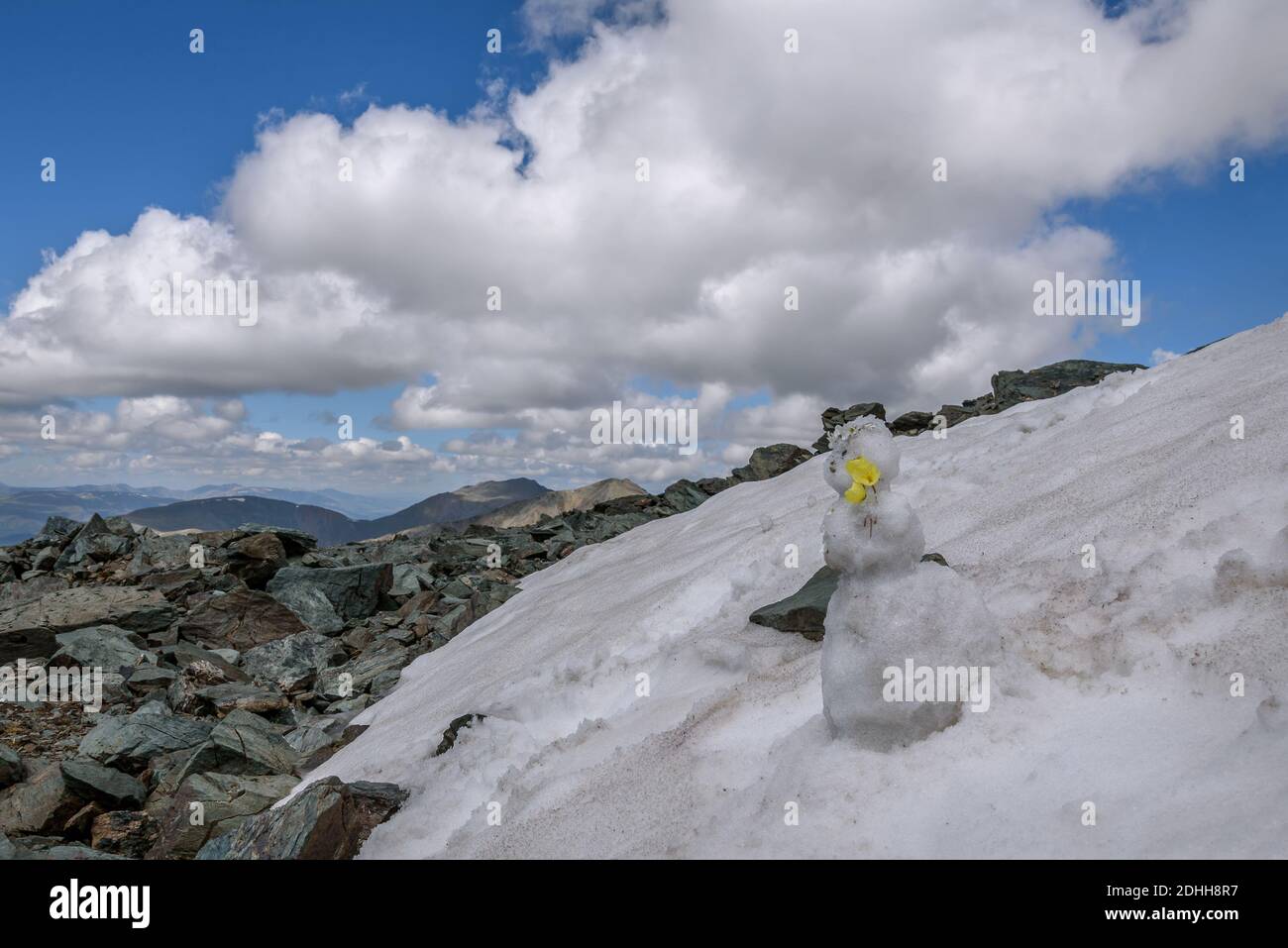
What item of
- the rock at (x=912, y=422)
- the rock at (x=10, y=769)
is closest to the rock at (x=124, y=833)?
the rock at (x=10, y=769)

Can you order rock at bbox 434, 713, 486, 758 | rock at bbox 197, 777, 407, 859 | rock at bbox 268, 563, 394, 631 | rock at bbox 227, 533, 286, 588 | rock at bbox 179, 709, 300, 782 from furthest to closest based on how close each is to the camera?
1. rock at bbox 227, 533, 286, 588
2. rock at bbox 268, 563, 394, 631
3. rock at bbox 179, 709, 300, 782
4. rock at bbox 434, 713, 486, 758
5. rock at bbox 197, 777, 407, 859

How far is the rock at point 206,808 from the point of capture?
7457 mm

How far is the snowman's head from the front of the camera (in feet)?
14.3

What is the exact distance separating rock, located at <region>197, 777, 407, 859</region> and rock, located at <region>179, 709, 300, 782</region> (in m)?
2.33

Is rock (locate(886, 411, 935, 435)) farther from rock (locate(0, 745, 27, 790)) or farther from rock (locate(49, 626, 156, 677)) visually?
rock (locate(0, 745, 27, 790))

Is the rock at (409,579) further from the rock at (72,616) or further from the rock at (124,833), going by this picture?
the rock at (124,833)

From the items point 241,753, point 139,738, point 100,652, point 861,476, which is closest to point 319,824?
point 241,753

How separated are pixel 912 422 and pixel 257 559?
63.4 feet

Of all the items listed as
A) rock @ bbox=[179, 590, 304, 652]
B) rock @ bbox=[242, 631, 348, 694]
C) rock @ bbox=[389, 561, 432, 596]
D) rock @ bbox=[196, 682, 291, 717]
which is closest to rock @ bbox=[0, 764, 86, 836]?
rock @ bbox=[196, 682, 291, 717]

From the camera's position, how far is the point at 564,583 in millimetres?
15859

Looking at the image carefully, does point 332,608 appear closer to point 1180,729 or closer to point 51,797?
point 51,797

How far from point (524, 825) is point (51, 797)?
22.1 feet

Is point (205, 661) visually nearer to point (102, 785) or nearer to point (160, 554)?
point (102, 785)
